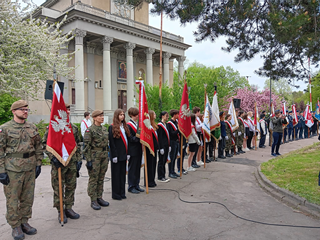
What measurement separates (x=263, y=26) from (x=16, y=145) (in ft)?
21.7

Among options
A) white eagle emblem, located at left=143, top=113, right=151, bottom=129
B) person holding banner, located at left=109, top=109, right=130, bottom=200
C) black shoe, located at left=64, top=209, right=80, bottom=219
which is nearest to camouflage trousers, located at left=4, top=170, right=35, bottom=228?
black shoe, located at left=64, top=209, right=80, bottom=219

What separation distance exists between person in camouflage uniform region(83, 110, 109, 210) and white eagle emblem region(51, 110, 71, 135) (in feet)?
1.59

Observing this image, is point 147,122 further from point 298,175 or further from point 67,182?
point 298,175

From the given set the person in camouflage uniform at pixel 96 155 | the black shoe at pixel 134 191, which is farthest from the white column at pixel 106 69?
the person in camouflage uniform at pixel 96 155

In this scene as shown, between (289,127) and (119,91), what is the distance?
22206 mm

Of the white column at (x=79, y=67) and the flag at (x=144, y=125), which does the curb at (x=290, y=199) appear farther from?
the white column at (x=79, y=67)

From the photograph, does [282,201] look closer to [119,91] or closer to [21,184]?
[21,184]

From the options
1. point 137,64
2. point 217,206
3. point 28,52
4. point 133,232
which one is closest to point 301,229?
point 217,206

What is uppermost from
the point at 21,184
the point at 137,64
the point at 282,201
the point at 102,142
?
the point at 137,64

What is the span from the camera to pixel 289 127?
1948 centimetres

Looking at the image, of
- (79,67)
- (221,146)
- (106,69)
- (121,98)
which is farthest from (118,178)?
(121,98)

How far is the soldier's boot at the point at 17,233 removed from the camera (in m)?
4.09

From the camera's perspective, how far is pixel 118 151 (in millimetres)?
6020

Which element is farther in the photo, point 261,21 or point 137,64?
point 137,64
